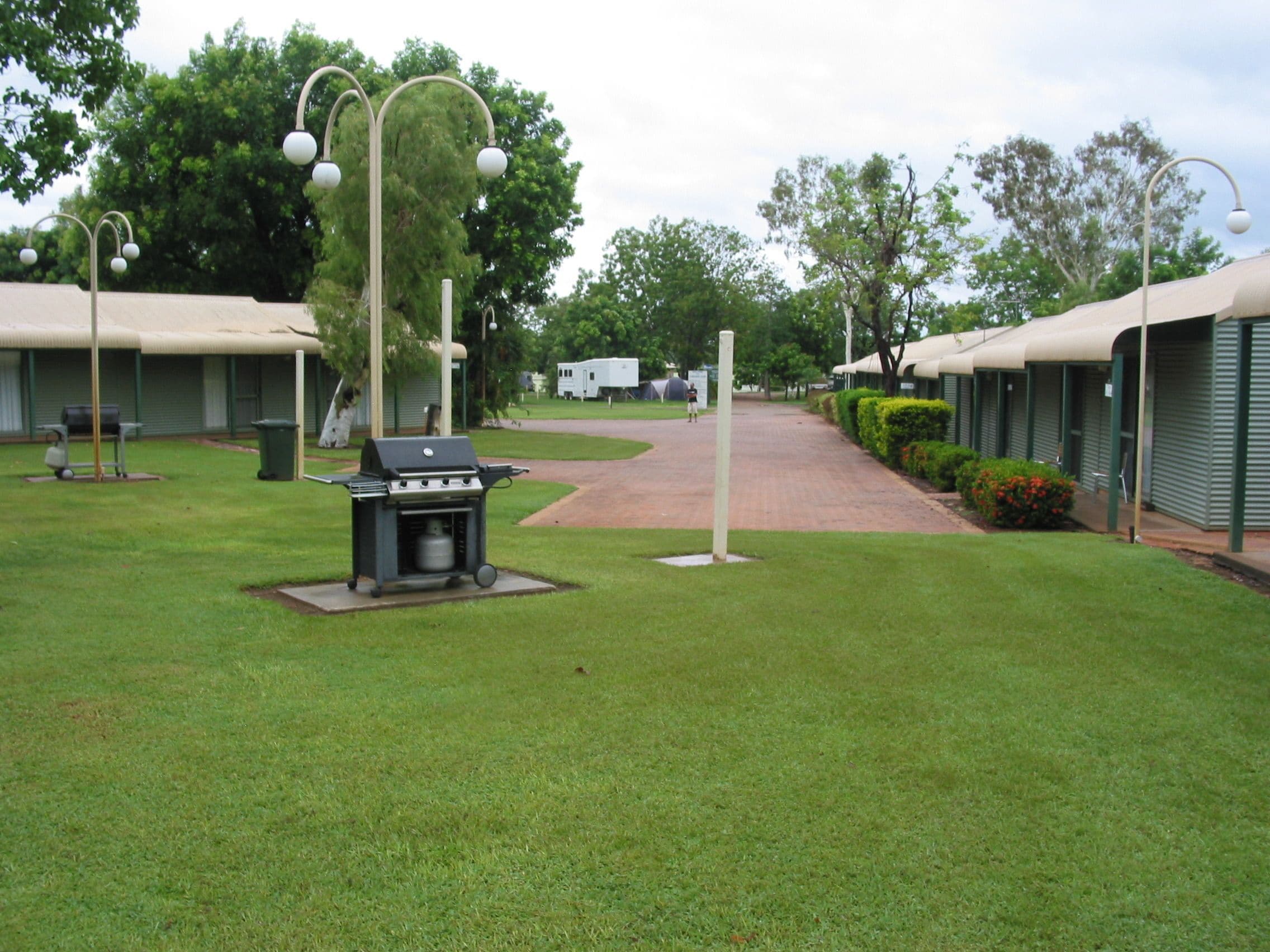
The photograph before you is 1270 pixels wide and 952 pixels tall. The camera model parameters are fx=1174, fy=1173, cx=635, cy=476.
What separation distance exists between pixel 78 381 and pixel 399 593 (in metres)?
22.9

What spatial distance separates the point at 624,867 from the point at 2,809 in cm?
237

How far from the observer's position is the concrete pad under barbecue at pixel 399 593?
26.9 ft

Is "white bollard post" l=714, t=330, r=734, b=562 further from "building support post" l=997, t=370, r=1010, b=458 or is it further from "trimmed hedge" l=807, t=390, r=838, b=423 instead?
"trimmed hedge" l=807, t=390, r=838, b=423

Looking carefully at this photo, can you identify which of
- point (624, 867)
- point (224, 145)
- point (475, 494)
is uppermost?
point (224, 145)

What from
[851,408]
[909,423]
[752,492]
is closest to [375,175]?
[752,492]

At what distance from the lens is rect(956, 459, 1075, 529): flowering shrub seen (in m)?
14.5

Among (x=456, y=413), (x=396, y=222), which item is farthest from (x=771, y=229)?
(x=396, y=222)

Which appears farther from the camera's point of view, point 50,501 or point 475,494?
point 50,501

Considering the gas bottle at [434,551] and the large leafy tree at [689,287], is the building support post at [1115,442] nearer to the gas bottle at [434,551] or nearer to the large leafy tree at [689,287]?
the gas bottle at [434,551]

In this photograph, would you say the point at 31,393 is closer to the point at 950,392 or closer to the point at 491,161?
the point at 491,161

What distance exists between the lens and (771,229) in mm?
54750

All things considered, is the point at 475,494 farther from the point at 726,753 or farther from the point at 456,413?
the point at 456,413

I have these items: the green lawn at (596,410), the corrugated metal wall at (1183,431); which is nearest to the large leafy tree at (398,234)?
the green lawn at (596,410)

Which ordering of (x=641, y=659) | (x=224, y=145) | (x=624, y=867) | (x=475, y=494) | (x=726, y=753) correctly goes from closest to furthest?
(x=624, y=867) → (x=726, y=753) → (x=641, y=659) → (x=475, y=494) → (x=224, y=145)
